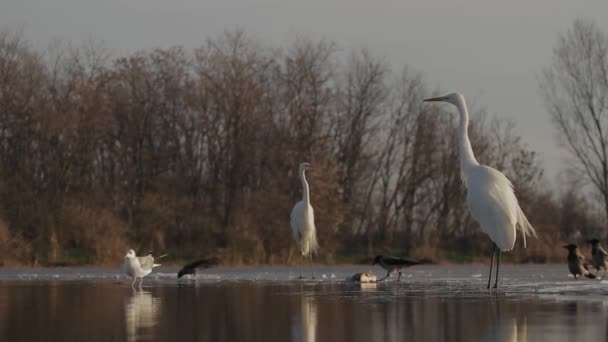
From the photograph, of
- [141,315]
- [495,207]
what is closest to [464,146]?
[495,207]

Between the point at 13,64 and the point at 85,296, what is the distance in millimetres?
27912

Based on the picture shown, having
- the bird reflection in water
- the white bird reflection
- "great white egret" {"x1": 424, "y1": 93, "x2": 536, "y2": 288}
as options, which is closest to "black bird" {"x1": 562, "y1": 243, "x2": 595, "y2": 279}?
"great white egret" {"x1": 424, "y1": 93, "x2": 536, "y2": 288}

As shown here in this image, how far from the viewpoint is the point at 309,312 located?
12156mm

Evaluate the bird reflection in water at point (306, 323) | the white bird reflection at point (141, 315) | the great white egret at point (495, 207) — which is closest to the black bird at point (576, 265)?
the great white egret at point (495, 207)

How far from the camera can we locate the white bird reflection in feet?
32.9

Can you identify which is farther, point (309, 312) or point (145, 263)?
point (145, 263)

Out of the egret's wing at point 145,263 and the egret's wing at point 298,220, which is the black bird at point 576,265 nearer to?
the egret's wing at point 298,220

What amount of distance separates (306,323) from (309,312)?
1354 millimetres

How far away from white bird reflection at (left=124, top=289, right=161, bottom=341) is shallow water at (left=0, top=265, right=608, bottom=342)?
0.02m

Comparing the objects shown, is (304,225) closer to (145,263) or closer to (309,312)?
(145,263)

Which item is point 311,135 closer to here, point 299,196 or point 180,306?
point 299,196

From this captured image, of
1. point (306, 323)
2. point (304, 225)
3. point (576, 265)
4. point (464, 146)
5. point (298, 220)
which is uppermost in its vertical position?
point (464, 146)

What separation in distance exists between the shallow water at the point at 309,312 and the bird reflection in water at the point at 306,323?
11 millimetres

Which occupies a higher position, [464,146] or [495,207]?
[464,146]
